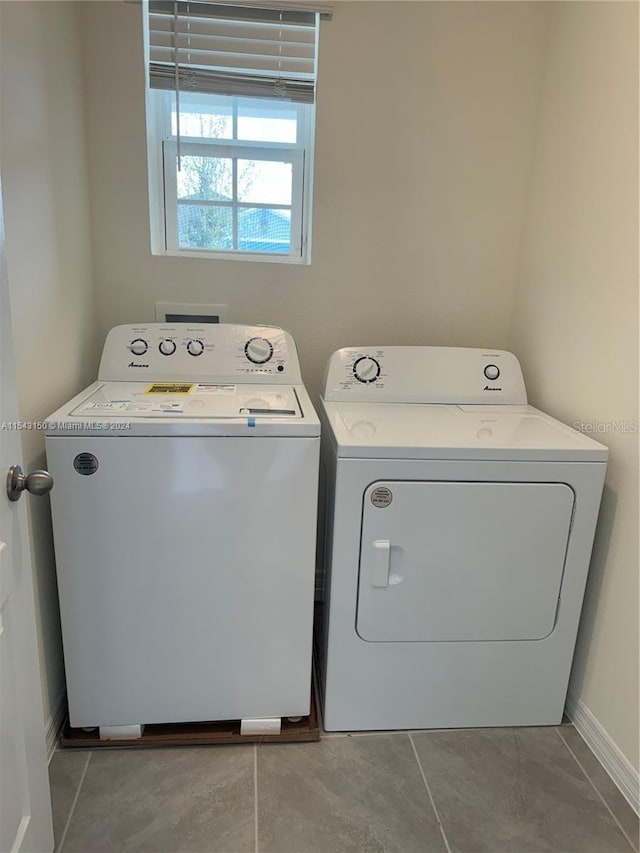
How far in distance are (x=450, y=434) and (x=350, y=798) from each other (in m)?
0.95

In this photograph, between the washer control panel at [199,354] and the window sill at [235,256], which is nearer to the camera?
the washer control panel at [199,354]

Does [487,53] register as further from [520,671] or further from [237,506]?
[520,671]

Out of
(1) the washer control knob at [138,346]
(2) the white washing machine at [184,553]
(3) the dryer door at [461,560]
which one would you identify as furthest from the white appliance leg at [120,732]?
(1) the washer control knob at [138,346]

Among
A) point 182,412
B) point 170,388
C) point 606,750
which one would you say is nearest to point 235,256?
point 170,388

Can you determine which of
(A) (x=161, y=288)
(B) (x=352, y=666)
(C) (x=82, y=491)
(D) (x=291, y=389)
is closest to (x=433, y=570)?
(B) (x=352, y=666)

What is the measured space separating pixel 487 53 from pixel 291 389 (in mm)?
1297

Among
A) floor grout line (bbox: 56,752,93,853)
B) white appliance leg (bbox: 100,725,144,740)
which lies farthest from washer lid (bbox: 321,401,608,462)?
floor grout line (bbox: 56,752,93,853)

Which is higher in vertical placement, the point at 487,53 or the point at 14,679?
the point at 487,53

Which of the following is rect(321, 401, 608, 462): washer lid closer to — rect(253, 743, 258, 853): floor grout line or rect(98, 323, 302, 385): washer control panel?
rect(98, 323, 302, 385): washer control panel

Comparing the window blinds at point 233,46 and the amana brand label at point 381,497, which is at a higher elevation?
the window blinds at point 233,46

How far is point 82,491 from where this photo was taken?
4.52ft

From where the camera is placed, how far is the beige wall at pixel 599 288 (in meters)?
1.47

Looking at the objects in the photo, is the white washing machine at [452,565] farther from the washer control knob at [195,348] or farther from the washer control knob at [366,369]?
the washer control knob at [195,348]

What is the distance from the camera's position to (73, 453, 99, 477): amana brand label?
53.4 inches
